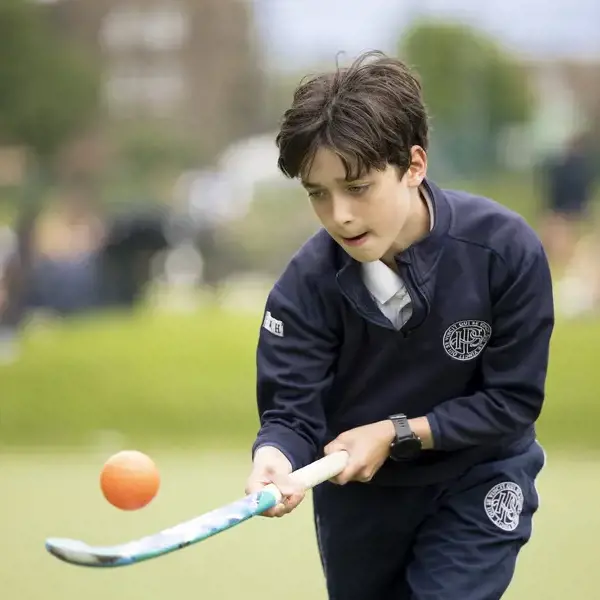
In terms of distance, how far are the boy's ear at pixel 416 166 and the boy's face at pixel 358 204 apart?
3 cm

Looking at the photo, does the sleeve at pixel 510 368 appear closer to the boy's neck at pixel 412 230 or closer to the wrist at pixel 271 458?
the boy's neck at pixel 412 230

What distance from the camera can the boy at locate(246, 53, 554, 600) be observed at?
2.39 meters

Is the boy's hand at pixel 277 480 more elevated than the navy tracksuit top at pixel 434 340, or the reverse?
the navy tracksuit top at pixel 434 340

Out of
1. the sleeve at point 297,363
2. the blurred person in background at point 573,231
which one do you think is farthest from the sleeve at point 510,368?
the blurred person in background at point 573,231

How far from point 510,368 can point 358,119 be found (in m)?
0.58

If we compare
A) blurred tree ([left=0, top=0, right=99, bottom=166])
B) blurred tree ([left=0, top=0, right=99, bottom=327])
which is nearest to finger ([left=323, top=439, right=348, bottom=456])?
blurred tree ([left=0, top=0, right=99, bottom=327])

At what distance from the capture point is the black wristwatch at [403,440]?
2434mm

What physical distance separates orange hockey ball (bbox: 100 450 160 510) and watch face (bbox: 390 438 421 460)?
468 mm

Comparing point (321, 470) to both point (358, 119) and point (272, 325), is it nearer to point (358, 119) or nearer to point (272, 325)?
point (272, 325)

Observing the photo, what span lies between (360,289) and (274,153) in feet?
15.3

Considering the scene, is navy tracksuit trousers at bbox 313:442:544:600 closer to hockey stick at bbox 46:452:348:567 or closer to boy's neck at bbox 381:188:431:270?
hockey stick at bbox 46:452:348:567

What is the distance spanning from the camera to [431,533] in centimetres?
256

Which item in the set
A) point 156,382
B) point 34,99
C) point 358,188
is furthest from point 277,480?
point 34,99

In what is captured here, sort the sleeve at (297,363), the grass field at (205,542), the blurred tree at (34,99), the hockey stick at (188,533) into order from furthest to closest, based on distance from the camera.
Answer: the blurred tree at (34,99)
the grass field at (205,542)
the sleeve at (297,363)
the hockey stick at (188,533)
